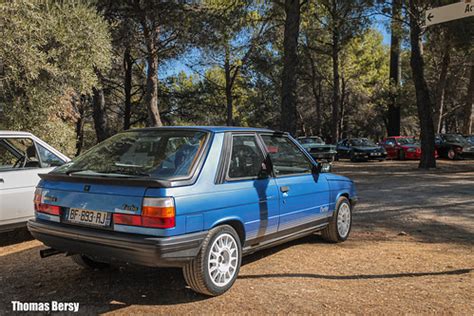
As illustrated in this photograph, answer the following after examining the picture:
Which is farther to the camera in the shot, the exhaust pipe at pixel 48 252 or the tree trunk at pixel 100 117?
the tree trunk at pixel 100 117

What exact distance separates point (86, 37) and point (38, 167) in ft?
17.8

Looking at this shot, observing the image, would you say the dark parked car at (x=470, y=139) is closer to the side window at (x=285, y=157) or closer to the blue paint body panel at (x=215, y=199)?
the side window at (x=285, y=157)

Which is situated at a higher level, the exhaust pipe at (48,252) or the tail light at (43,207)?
the tail light at (43,207)

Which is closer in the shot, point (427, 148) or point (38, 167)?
point (38, 167)

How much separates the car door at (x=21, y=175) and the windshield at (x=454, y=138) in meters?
23.8

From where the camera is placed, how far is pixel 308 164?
564 cm

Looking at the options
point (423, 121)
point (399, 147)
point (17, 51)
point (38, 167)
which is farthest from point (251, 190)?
point (399, 147)

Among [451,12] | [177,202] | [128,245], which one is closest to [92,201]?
[128,245]

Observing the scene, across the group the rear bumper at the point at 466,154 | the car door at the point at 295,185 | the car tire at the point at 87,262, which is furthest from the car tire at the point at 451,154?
the car tire at the point at 87,262

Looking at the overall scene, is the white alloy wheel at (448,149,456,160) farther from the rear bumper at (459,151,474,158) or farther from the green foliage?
the green foliage

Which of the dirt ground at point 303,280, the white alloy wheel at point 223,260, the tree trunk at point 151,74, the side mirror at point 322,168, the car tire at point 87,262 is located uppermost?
the tree trunk at point 151,74

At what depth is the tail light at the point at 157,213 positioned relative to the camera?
3643mm

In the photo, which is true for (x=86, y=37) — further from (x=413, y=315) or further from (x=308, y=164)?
(x=413, y=315)

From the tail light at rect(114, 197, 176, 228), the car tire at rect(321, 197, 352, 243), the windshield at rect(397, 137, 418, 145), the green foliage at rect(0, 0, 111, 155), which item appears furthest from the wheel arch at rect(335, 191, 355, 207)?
the windshield at rect(397, 137, 418, 145)
